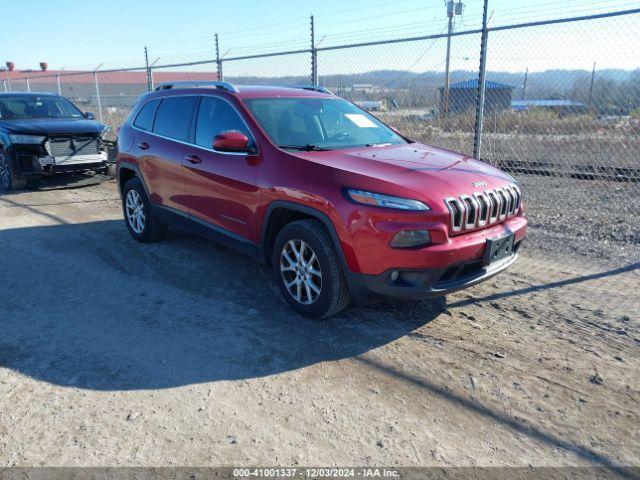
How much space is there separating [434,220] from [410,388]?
1104mm

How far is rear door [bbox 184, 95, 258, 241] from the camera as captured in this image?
4.48 meters

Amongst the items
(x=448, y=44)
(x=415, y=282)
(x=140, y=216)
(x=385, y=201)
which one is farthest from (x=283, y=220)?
(x=448, y=44)

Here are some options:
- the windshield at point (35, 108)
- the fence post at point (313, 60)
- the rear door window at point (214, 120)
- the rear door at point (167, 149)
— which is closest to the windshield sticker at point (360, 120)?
the rear door window at point (214, 120)

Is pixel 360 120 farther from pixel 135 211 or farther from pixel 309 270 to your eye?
pixel 135 211

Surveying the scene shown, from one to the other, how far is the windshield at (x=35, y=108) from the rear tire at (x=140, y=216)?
5094 mm

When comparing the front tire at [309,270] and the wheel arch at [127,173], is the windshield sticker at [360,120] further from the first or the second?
the wheel arch at [127,173]

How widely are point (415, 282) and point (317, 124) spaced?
2.01 metres

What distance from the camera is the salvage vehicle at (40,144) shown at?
9.17 metres

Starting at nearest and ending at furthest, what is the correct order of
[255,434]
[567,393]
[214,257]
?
1. [255,434]
2. [567,393]
3. [214,257]

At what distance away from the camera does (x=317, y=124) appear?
484 cm

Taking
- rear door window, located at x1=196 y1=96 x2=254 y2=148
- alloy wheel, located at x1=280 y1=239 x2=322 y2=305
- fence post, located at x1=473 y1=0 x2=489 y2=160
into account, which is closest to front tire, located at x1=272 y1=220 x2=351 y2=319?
alloy wheel, located at x1=280 y1=239 x2=322 y2=305

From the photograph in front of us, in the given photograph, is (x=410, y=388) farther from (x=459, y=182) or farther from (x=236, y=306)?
(x=236, y=306)

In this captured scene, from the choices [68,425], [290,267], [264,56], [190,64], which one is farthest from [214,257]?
[190,64]

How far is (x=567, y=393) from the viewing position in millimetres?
3145
